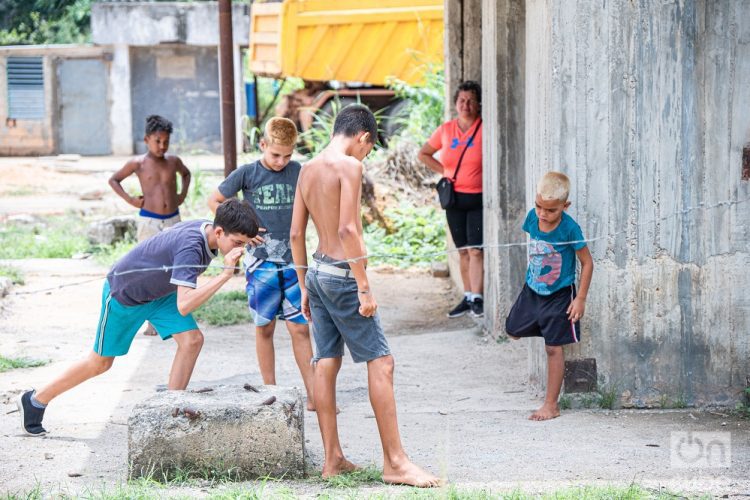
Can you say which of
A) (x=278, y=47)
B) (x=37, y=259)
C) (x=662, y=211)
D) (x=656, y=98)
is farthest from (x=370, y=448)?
(x=278, y=47)

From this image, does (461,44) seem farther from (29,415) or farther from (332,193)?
(29,415)

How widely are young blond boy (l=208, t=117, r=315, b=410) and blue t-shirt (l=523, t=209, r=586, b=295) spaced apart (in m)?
1.29

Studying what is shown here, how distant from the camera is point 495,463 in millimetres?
4566

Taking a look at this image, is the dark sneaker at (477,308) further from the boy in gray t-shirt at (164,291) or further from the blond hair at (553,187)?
the boy in gray t-shirt at (164,291)

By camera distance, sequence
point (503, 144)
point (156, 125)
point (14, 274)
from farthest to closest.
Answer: point (14, 274), point (156, 125), point (503, 144)

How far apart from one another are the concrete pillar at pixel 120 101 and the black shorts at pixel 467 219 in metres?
16.7

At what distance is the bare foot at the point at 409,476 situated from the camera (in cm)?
417

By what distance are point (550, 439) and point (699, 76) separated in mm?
2089

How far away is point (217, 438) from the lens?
429 cm

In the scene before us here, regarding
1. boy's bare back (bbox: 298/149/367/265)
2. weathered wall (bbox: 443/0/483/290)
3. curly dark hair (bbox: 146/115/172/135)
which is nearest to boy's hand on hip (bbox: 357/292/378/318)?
boy's bare back (bbox: 298/149/367/265)

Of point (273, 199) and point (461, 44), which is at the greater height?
point (461, 44)

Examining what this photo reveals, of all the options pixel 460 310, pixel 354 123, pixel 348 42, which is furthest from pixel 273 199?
pixel 348 42

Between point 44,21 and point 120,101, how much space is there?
5.79m

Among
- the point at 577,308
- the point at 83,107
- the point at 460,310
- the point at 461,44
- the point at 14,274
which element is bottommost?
the point at 460,310
